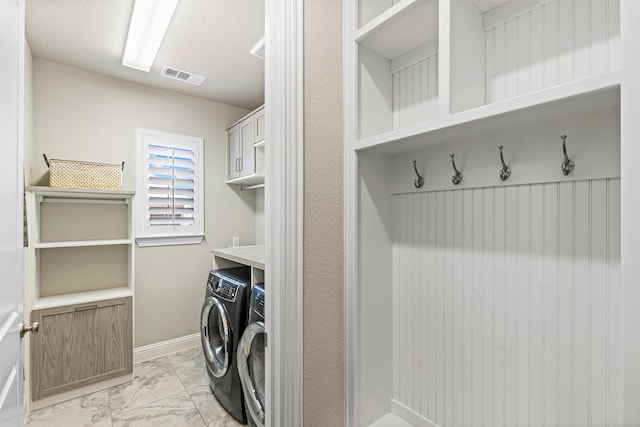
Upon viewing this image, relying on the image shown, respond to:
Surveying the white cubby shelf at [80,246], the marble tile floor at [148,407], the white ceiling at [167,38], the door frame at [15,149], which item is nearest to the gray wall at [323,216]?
the door frame at [15,149]

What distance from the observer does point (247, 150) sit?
3.03m

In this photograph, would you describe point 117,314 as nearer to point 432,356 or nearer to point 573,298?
point 432,356

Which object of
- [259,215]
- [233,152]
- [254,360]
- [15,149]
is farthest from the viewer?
[259,215]

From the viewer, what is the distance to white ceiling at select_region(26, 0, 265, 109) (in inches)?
71.3

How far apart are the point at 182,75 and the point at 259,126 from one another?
0.78 metres

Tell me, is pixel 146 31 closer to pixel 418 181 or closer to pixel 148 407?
pixel 418 181

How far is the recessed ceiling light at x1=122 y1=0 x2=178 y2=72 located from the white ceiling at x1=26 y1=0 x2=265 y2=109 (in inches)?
2.0

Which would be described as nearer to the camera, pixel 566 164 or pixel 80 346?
pixel 566 164

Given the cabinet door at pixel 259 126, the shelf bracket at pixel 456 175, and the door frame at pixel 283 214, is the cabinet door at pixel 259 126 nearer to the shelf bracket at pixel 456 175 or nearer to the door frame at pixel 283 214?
the door frame at pixel 283 214

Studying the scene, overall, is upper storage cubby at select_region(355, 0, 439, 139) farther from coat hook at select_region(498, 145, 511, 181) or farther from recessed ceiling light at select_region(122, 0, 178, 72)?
recessed ceiling light at select_region(122, 0, 178, 72)

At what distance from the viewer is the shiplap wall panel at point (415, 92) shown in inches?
47.3

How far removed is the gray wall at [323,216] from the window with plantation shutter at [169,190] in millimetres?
2417

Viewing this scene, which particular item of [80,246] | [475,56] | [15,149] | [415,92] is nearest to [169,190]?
[80,246]

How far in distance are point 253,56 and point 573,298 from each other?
2446mm
